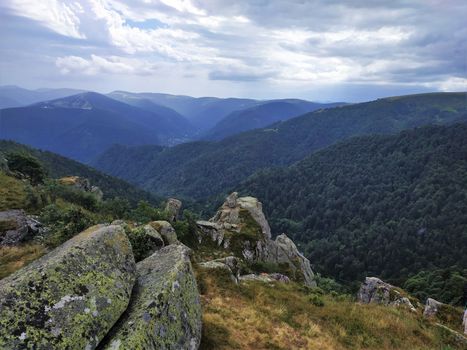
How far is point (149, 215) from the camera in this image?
180 feet

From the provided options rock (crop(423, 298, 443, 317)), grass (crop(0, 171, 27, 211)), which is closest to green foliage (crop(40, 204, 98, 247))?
grass (crop(0, 171, 27, 211))

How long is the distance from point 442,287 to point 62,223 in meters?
115

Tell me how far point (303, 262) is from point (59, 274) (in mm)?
58803

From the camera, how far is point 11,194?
45.0 m

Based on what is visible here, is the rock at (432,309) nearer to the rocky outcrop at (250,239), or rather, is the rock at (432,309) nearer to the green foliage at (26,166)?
the rocky outcrop at (250,239)

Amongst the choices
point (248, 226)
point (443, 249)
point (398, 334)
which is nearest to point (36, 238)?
point (398, 334)

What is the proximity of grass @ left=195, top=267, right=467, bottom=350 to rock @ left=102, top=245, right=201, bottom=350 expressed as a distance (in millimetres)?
1962

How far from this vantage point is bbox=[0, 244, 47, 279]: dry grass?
23438 millimetres

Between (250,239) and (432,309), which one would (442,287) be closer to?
(250,239)

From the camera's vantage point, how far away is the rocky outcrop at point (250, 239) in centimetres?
5503

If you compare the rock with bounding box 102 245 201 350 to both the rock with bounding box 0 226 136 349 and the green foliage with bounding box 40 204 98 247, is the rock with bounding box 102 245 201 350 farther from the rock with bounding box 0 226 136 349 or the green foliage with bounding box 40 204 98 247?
the green foliage with bounding box 40 204 98 247

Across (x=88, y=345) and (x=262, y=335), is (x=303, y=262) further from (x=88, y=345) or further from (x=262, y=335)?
(x=88, y=345)

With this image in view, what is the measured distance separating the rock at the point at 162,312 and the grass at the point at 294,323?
1.96 meters

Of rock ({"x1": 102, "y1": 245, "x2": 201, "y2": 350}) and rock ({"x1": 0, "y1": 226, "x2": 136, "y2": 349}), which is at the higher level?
rock ({"x1": 0, "y1": 226, "x2": 136, "y2": 349})
